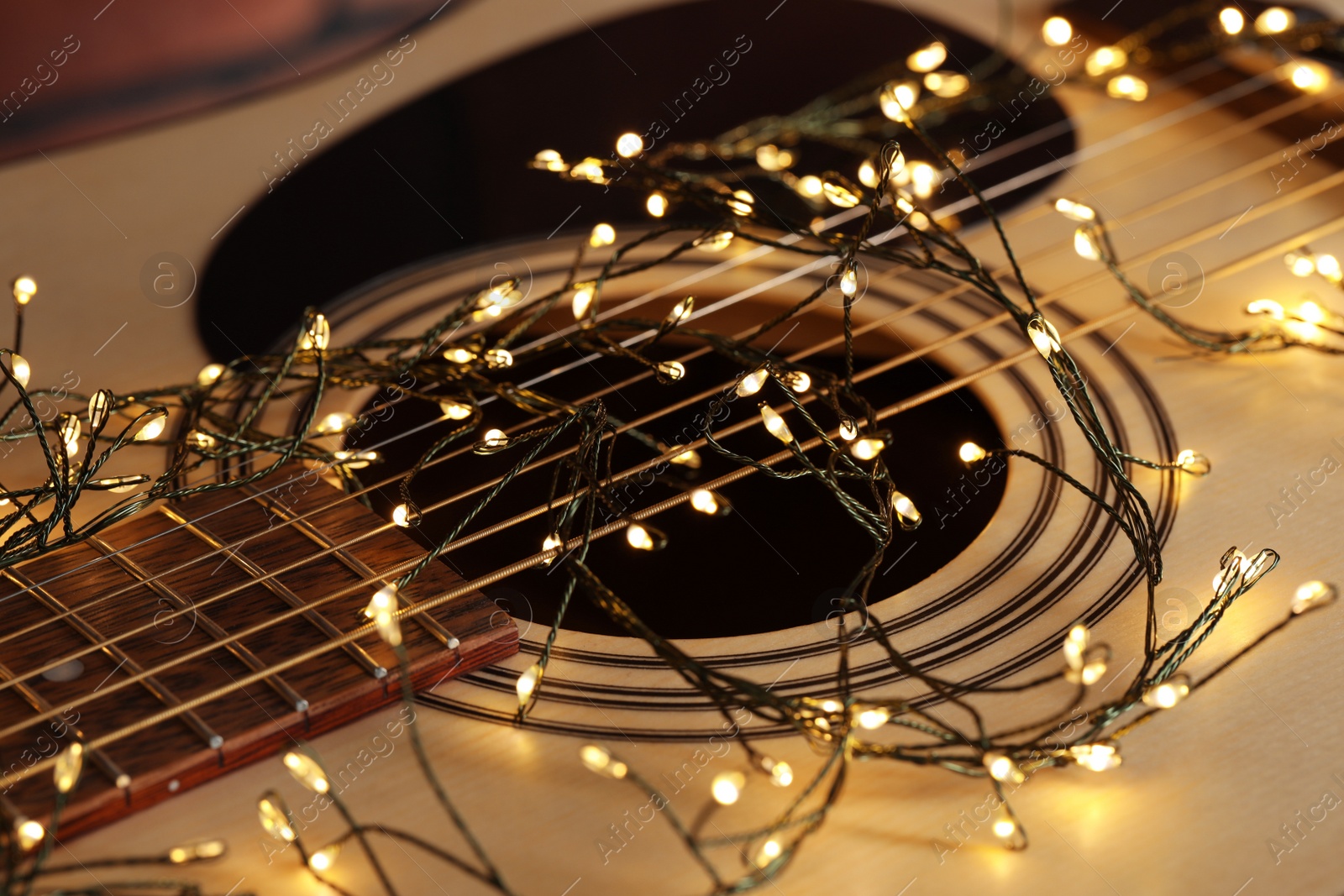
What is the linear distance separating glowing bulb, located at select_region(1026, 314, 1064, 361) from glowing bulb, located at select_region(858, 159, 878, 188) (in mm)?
327

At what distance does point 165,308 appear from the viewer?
0.97 m

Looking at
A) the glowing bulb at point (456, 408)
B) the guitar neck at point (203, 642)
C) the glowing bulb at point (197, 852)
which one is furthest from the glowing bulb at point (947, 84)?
the glowing bulb at point (197, 852)

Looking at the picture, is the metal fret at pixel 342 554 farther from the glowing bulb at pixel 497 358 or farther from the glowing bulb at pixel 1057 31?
the glowing bulb at pixel 1057 31

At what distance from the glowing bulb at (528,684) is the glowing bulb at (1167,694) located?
30cm

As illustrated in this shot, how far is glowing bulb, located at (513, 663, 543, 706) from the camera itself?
2.12 feet

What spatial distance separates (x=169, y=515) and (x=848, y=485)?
0.42 metres

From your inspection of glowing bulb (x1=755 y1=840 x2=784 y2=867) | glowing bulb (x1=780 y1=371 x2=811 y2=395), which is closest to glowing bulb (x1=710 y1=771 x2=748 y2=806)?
glowing bulb (x1=755 y1=840 x2=784 y2=867)

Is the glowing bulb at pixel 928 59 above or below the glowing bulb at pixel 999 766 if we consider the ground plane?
above

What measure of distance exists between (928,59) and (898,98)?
0.81ft

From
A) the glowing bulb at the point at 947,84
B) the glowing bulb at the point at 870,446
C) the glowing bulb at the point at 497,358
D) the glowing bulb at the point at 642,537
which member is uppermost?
the glowing bulb at the point at 947,84

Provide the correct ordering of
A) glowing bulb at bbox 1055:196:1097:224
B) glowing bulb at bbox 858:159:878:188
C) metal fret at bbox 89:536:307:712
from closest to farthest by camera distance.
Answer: metal fret at bbox 89:536:307:712
glowing bulb at bbox 1055:196:1097:224
glowing bulb at bbox 858:159:878:188

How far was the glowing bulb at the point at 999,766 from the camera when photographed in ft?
1.88

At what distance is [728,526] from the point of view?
0.78 metres

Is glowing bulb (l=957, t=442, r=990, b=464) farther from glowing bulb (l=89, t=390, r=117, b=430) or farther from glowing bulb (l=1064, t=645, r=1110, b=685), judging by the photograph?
glowing bulb (l=89, t=390, r=117, b=430)
